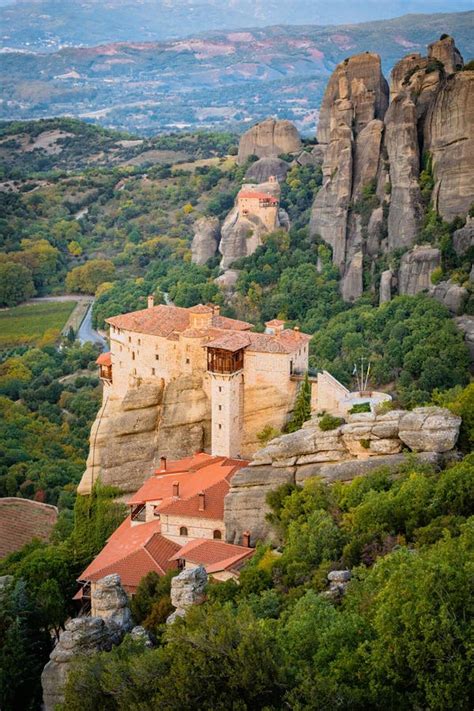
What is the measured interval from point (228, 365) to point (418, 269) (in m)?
21.3

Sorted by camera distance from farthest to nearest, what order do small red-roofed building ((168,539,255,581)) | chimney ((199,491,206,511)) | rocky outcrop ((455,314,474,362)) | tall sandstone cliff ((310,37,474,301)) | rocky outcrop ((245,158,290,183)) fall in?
1. rocky outcrop ((245,158,290,183))
2. tall sandstone cliff ((310,37,474,301))
3. rocky outcrop ((455,314,474,362))
4. chimney ((199,491,206,511))
5. small red-roofed building ((168,539,255,581))

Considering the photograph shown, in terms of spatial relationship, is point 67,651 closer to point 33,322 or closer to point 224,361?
point 224,361

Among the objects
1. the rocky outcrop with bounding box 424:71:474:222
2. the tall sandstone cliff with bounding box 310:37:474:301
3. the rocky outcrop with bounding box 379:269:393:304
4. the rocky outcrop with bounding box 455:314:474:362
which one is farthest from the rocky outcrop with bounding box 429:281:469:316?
the rocky outcrop with bounding box 424:71:474:222

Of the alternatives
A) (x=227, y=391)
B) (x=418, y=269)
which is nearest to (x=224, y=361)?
(x=227, y=391)

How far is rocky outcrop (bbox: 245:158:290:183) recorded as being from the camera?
79.4 metres

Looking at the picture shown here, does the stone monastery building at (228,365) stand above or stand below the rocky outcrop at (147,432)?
above

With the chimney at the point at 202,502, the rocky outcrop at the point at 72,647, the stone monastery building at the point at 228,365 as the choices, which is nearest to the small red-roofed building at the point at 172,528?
the chimney at the point at 202,502

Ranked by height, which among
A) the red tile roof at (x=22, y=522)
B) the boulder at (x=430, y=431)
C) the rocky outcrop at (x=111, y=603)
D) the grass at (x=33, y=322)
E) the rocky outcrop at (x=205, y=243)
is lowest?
the grass at (x=33, y=322)

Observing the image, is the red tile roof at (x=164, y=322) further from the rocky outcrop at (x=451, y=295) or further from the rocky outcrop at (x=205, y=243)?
the rocky outcrop at (x=205, y=243)

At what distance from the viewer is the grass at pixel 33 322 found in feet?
241

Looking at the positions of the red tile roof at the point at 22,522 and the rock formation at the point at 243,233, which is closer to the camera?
the red tile roof at the point at 22,522

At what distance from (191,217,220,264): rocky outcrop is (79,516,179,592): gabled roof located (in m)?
42.4

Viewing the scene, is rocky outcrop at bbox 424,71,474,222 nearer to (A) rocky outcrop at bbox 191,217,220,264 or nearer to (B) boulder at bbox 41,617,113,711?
(A) rocky outcrop at bbox 191,217,220,264

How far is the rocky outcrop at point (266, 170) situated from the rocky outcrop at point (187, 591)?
185ft
